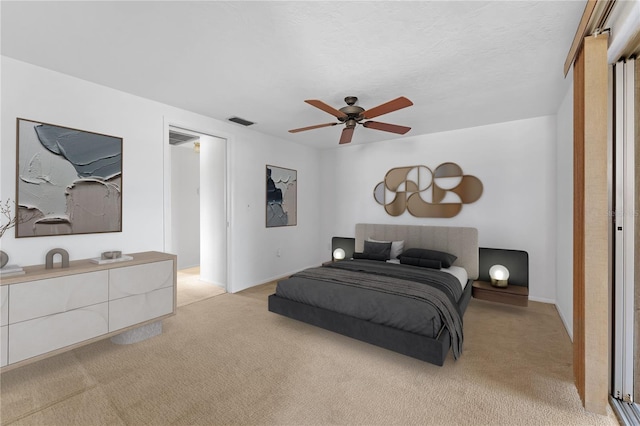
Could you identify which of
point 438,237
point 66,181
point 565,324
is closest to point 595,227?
point 565,324

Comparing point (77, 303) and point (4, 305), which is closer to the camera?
point (4, 305)

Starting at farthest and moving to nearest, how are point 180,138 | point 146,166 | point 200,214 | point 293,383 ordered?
point 180,138 < point 200,214 < point 146,166 < point 293,383

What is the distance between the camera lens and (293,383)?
2078 millimetres

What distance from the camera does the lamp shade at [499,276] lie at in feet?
12.1

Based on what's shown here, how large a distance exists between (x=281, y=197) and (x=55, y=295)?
3.38 meters

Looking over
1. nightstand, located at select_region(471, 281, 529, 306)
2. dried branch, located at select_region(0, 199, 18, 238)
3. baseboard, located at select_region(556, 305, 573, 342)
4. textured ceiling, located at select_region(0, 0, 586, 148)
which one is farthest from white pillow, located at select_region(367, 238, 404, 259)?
dried branch, located at select_region(0, 199, 18, 238)

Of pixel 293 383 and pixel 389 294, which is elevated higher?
pixel 389 294

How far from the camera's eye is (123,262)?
262 cm

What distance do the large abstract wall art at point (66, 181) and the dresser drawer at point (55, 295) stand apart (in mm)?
634

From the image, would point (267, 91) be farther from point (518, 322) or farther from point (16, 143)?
point (518, 322)

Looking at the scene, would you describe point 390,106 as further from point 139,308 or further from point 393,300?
point 139,308

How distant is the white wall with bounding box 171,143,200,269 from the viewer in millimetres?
5852

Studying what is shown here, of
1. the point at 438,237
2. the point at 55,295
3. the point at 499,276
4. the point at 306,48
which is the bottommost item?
the point at 499,276

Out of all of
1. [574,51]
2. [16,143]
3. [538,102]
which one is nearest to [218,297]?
[16,143]
